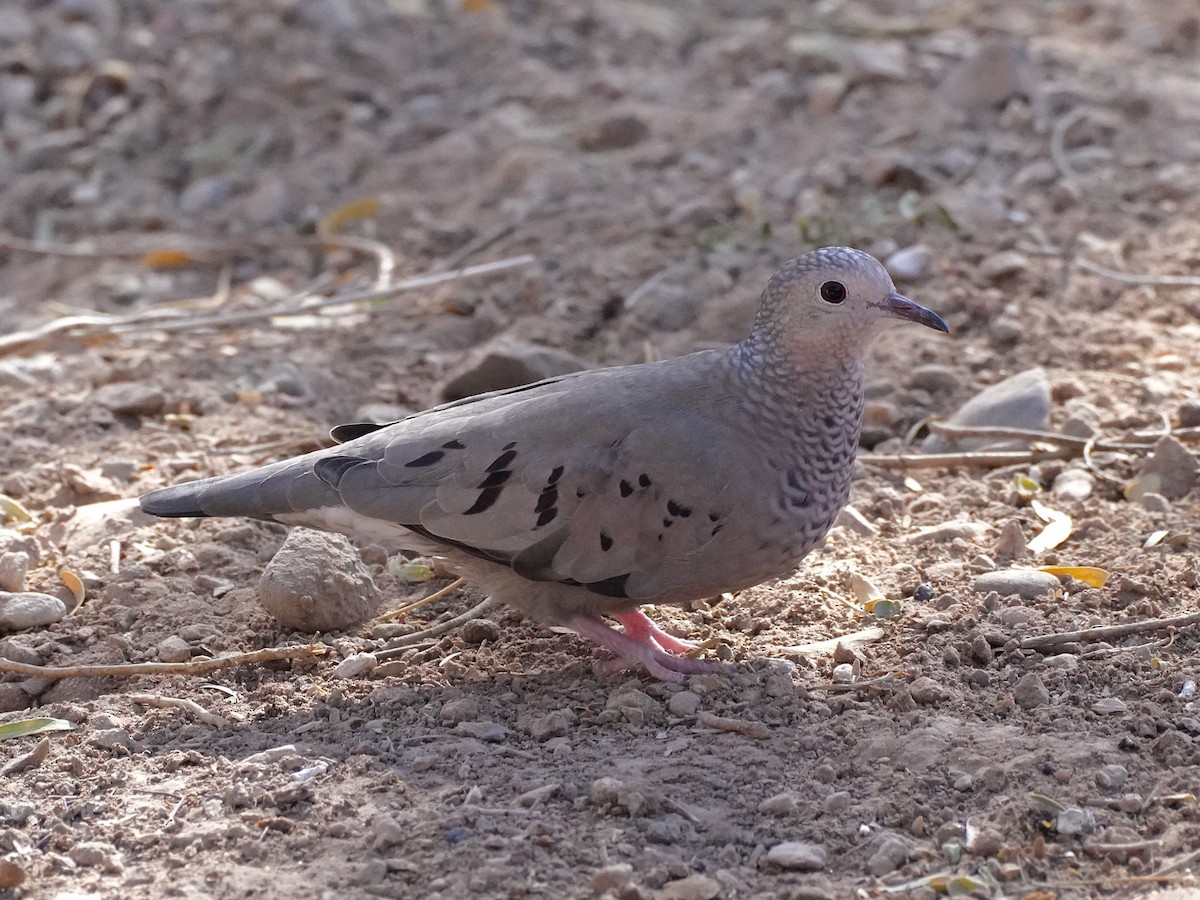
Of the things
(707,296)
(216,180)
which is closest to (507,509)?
(707,296)

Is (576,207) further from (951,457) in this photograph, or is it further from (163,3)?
(163,3)

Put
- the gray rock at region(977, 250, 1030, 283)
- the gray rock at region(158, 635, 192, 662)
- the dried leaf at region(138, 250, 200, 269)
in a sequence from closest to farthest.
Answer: the gray rock at region(158, 635, 192, 662) → the gray rock at region(977, 250, 1030, 283) → the dried leaf at region(138, 250, 200, 269)

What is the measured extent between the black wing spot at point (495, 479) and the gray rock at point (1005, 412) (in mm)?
1679

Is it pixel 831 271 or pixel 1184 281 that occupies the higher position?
pixel 831 271

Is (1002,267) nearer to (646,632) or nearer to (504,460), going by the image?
(646,632)

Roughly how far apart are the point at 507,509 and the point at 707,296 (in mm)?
2279

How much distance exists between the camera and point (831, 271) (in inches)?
136

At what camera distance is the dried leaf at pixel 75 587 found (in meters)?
3.98

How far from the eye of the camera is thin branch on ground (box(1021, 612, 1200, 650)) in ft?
11.4

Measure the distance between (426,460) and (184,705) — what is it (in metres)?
0.79

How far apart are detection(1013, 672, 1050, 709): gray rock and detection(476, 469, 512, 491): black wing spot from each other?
4.07ft

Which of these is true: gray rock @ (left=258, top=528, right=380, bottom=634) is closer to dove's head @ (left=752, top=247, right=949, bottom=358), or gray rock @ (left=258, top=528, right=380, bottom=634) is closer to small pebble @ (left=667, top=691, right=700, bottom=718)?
small pebble @ (left=667, top=691, right=700, bottom=718)

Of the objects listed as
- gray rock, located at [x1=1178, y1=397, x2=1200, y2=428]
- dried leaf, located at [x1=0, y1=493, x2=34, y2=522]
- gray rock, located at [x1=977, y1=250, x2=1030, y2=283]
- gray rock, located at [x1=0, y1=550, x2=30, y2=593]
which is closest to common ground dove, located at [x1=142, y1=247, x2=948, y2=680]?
gray rock, located at [x1=0, y1=550, x2=30, y2=593]

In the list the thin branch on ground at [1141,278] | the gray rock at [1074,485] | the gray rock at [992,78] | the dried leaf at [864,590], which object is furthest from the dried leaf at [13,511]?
the gray rock at [992,78]
